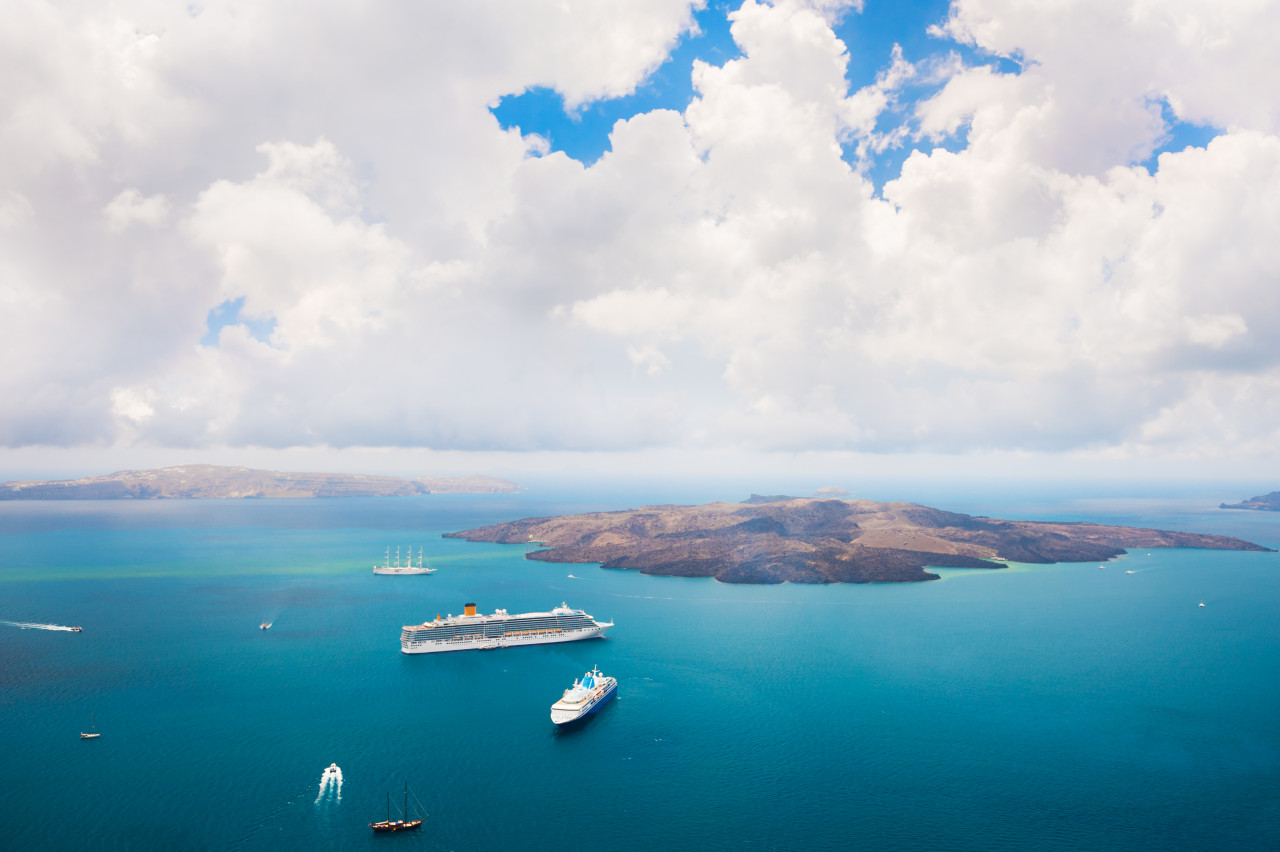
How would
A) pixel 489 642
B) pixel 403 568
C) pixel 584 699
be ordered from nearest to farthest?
pixel 584 699 < pixel 489 642 < pixel 403 568

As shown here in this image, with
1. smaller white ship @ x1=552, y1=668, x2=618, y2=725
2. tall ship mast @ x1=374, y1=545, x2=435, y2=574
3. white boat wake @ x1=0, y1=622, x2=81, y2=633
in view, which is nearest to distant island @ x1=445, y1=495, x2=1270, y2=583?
tall ship mast @ x1=374, y1=545, x2=435, y2=574

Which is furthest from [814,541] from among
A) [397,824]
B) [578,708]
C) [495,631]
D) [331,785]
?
[397,824]

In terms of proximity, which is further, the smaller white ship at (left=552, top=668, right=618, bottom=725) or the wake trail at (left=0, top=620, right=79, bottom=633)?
the wake trail at (left=0, top=620, right=79, bottom=633)

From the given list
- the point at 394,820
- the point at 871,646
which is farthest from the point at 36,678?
the point at 871,646

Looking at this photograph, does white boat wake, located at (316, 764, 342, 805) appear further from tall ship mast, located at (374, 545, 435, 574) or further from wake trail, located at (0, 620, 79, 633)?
tall ship mast, located at (374, 545, 435, 574)

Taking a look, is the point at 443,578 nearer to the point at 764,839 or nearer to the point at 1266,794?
the point at 764,839

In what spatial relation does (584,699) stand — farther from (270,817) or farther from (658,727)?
(270,817)

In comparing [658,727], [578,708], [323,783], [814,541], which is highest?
[814,541]
